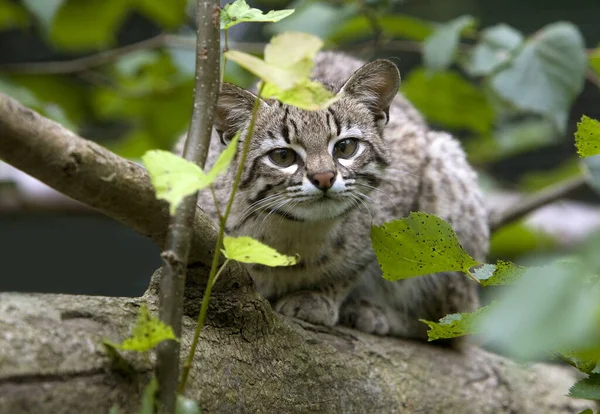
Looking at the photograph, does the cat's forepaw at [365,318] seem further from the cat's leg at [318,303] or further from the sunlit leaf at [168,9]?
the sunlit leaf at [168,9]

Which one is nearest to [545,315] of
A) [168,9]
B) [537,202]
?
[537,202]

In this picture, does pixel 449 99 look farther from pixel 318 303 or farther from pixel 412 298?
pixel 318 303

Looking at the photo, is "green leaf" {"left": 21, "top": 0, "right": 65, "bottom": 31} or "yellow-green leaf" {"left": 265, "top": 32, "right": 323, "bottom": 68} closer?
"yellow-green leaf" {"left": 265, "top": 32, "right": 323, "bottom": 68}

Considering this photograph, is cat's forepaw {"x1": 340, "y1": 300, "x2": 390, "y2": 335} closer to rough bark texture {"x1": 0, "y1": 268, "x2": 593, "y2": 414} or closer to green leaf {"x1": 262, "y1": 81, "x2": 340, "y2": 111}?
rough bark texture {"x1": 0, "y1": 268, "x2": 593, "y2": 414}

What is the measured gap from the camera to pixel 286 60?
73.6 inches

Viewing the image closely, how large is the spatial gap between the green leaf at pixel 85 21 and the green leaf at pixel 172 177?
4039 millimetres

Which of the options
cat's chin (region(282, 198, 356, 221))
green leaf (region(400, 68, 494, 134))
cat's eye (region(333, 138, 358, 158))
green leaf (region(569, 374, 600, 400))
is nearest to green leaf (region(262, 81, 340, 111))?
green leaf (region(569, 374, 600, 400))

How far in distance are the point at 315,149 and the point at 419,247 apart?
110cm

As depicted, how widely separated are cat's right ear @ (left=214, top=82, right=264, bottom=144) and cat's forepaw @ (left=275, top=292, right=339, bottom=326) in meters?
0.83

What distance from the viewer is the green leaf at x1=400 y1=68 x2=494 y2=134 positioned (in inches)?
228

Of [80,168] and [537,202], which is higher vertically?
[537,202]

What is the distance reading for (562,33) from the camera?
4.53m

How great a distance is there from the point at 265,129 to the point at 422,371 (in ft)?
4.34

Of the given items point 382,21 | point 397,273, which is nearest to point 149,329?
point 397,273
